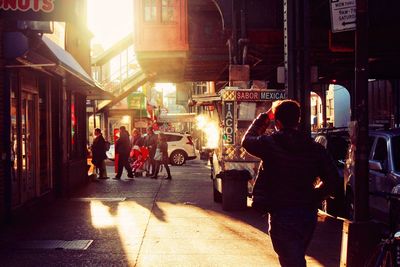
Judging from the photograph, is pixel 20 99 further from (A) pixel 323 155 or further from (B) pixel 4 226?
(A) pixel 323 155

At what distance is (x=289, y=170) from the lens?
13.4 ft

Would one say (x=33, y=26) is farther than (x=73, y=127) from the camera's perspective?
No

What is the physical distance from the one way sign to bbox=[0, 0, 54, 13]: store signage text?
3.97 m

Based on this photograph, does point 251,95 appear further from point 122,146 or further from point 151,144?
point 151,144

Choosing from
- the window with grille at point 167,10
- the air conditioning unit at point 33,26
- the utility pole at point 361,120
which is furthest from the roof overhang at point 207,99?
the window with grille at point 167,10

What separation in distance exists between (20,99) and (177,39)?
1266cm

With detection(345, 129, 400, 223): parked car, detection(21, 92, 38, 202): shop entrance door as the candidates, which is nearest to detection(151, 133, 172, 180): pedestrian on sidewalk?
detection(21, 92, 38, 202): shop entrance door

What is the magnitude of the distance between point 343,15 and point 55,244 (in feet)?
16.3

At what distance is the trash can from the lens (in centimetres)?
1158

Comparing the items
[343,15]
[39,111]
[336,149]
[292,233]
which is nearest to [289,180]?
[292,233]

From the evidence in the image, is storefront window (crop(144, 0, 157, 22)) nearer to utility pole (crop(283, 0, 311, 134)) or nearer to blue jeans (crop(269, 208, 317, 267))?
utility pole (crop(283, 0, 311, 134))

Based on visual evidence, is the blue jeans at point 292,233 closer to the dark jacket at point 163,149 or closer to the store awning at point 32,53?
the store awning at point 32,53

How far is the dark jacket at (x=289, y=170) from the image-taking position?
4.09 metres

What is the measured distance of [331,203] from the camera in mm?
11398
